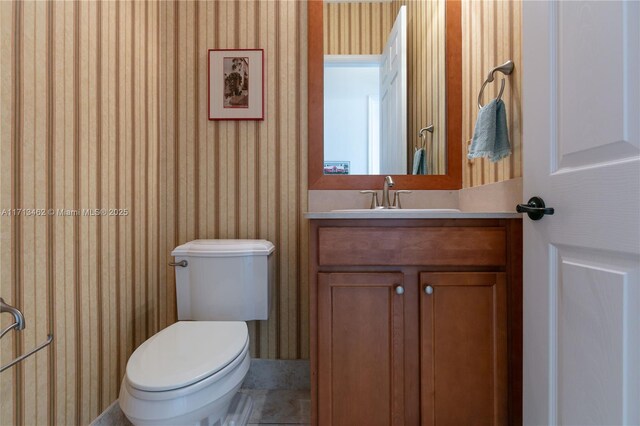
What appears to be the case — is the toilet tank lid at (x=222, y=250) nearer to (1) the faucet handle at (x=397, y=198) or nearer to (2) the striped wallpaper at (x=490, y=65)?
(1) the faucet handle at (x=397, y=198)

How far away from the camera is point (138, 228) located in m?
1.54

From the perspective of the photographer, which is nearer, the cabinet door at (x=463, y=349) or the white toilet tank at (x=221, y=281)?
the cabinet door at (x=463, y=349)

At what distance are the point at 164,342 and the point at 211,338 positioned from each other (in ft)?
0.51

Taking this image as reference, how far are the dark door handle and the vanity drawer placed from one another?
0.16m

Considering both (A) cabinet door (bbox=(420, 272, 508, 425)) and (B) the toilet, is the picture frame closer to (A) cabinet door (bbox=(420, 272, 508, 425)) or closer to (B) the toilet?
(B) the toilet

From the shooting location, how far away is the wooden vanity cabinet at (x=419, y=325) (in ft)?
3.36

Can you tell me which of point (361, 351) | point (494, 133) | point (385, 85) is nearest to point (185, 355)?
point (361, 351)

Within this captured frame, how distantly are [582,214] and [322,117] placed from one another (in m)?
1.19

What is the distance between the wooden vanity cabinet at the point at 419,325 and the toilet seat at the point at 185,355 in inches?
11.9

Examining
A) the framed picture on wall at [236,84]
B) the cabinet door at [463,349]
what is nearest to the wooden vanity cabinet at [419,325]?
the cabinet door at [463,349]

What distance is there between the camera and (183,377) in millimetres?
920

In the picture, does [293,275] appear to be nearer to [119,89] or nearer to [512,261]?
[512,261]

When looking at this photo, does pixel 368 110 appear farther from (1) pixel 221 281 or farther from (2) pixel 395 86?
(1) pixel 221 281

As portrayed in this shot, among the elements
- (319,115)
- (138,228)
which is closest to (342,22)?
(319,115)
